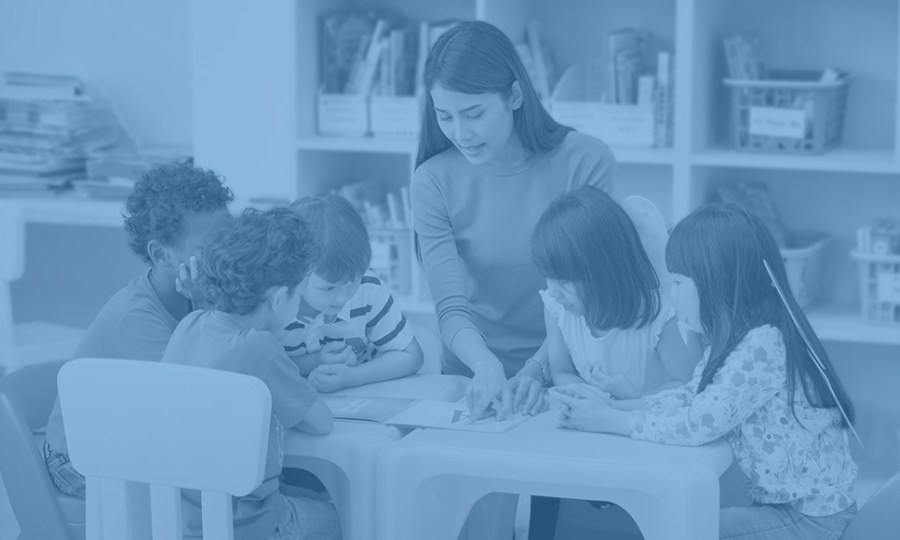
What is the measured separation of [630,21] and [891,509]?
1.88 metres

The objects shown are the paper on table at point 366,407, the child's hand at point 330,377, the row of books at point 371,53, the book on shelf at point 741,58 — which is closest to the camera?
the paper on table at point 366,407

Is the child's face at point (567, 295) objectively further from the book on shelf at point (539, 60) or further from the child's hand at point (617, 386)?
the book on shelf at point (539, 60)

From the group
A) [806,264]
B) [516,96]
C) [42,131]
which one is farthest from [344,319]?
[42,131]

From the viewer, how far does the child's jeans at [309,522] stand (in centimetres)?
169

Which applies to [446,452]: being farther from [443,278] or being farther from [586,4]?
[586,4]

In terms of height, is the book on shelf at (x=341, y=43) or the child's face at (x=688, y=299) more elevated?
the book on shelf at (x=341, y=43)

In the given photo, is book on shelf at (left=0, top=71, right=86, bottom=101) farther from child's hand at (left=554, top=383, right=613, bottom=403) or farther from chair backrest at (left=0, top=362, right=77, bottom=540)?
child's hand at (left=554, top=383, right=613, bottom=403)

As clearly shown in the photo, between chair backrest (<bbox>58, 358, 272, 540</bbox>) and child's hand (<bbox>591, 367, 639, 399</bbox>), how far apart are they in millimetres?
610

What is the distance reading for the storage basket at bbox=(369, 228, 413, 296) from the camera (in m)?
3.23

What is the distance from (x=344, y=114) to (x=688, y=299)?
1.65 meters

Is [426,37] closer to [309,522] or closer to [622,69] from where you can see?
[622,69]

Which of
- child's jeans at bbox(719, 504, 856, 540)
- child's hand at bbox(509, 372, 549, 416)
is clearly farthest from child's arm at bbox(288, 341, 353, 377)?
child's jeans at bbox(719, 504, 856, 540)

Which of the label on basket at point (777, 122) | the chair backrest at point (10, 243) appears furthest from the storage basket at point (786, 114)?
Result: the chair backrest at point (10, 243)

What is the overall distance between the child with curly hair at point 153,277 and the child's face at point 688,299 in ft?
2.30
